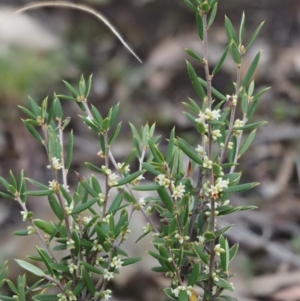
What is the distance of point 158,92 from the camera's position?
2.73 m

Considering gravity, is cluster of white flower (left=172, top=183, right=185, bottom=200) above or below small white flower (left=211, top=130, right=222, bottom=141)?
below

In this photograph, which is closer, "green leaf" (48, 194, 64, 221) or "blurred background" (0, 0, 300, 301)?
"green leaf" (48, 194, 64, 221)

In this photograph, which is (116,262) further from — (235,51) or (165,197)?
(235,51)

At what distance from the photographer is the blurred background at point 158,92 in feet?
5.64

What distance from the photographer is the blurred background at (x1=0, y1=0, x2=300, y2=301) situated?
1719 mm

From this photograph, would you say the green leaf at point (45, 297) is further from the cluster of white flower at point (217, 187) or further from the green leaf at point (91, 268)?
the cluster of white flower at point (217, 187)

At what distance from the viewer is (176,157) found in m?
0.67

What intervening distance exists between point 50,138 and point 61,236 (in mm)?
103

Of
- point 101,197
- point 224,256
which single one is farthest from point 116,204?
point 224,256

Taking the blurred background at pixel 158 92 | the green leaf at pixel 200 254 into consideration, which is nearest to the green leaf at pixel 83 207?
the green leaf at pixel 200 254

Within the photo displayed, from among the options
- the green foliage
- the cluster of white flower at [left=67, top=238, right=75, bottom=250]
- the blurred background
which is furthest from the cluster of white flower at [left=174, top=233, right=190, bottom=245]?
the blurred background

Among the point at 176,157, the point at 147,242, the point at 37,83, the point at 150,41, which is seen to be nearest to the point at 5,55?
the point at 37,83

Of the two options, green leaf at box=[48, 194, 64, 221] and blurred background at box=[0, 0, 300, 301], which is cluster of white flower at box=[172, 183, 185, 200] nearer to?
green leaf at box=[48, 194, 64, 221]

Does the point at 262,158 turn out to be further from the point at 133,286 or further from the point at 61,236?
the point at 61,236
